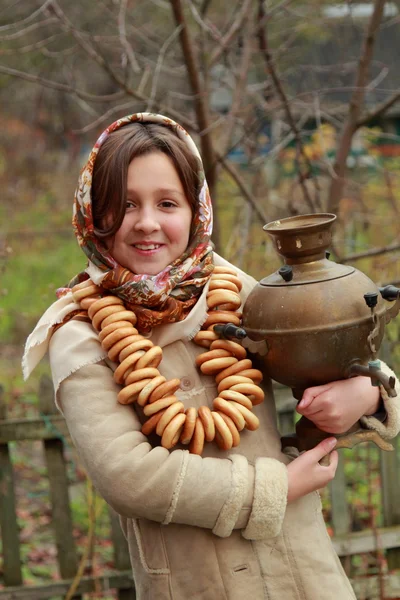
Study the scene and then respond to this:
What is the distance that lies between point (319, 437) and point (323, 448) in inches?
1.3

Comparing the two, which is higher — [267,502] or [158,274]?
[158,274]

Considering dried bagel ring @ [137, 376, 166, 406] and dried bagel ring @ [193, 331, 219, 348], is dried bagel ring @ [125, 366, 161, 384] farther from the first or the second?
dried bagel ring @ [193, 331, 219, 348]

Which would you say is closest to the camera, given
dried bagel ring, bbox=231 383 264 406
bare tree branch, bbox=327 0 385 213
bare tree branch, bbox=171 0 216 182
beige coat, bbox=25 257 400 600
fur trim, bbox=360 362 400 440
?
beige coat, bbox=25 257 400 600

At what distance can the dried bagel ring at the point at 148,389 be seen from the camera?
72.0 inches

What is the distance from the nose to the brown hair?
4 cm

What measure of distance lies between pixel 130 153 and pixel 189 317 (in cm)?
43

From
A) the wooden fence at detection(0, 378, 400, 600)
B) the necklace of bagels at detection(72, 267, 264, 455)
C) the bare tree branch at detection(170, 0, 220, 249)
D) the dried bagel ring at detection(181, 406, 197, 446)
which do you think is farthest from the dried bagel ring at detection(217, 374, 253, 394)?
the bare tree branch at detection(170, 0, 220, 249)

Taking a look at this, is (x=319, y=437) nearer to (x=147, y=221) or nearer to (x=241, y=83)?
(x=147, y=221)

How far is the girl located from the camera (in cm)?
182

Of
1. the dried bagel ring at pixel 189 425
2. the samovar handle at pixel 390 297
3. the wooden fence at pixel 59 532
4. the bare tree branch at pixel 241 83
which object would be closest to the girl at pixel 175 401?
the dried bagel ring at pixel 189 425

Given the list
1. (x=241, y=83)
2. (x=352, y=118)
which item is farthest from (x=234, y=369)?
(x=241, y=83)

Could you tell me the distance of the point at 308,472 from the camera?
6.31ft

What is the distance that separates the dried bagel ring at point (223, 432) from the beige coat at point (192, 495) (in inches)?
1.5

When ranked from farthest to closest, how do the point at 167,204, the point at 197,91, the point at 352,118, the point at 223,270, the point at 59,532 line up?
the point at 352,118 → the point at 197,91 → the point at 59,532 → the point at 223,270 → the point at 167,204
